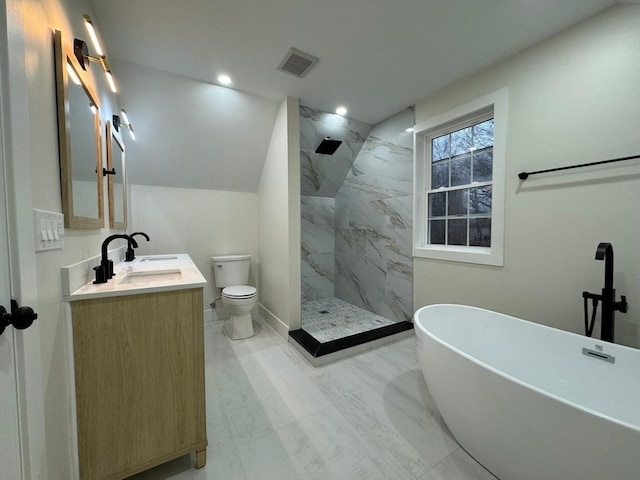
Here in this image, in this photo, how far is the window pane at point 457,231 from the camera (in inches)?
93.7

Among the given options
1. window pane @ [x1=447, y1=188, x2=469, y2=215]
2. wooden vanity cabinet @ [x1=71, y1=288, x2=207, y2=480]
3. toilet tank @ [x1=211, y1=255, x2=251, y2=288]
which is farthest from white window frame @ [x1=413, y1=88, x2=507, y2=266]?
wooden vanity cabinet @ [x1=71, y1=288, x2=207, y2=480]

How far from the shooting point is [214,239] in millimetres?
3076

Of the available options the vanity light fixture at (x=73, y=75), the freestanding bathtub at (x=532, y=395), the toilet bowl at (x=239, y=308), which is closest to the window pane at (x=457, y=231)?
the freestanding bathtub at (x=532, y=395)

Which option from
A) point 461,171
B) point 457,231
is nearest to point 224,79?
point 461,171

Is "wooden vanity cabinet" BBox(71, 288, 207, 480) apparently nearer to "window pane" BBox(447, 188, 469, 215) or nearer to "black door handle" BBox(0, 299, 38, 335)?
"black door handle" BBox(0, 299, 38, 335)

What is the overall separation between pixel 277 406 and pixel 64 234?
1524 millimetres

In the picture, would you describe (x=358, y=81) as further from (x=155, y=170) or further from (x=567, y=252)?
(x=155, y=170)

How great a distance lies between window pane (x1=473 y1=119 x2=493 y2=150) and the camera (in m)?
2.17

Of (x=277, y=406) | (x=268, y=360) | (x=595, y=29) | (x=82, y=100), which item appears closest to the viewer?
(x=82, y=100)

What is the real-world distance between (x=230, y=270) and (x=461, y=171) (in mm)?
2763

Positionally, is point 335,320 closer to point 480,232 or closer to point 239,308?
point 239,308

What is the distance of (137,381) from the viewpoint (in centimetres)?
110

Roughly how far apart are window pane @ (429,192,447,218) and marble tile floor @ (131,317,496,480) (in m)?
1.47

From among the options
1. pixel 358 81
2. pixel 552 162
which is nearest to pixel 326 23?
pixel 358 81
